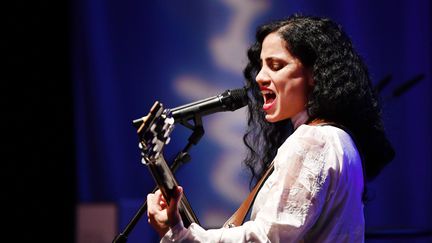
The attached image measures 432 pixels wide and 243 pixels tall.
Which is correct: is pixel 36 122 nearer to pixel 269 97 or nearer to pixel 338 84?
pixel 269 97

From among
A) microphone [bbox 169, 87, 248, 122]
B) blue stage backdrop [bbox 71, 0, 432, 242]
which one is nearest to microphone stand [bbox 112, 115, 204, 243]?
microphone [bbox 169, 87, 248, 122]

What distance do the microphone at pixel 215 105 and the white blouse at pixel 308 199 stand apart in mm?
→ 426

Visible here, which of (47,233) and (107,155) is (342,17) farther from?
(47,233)

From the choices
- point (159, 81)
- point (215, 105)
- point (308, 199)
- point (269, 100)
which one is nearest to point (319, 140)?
point (308, 199)

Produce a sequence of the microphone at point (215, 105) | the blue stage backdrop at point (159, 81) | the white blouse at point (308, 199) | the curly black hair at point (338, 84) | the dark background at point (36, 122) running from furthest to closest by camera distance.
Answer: the blue stage backdrop at point (159, 81), the dark background at point (36, 122), the microphone at point (215, 105), the curly black hair at point (338, 84), the white blouse at point (308, 199)

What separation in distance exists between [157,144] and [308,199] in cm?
39

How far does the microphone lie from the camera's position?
2104mm

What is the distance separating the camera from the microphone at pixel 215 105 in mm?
2104

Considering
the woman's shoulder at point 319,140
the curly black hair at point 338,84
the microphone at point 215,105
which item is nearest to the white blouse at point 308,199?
the woman's shoulder at point 319,140

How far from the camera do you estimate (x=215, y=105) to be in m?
2.12

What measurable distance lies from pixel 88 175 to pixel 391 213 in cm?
183

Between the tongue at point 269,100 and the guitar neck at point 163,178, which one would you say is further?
the tongue at point 269,100

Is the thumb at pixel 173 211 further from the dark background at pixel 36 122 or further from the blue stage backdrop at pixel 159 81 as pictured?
the blue stage backdrop at pixel 159 81

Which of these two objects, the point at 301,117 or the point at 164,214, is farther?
the point at 301,117
